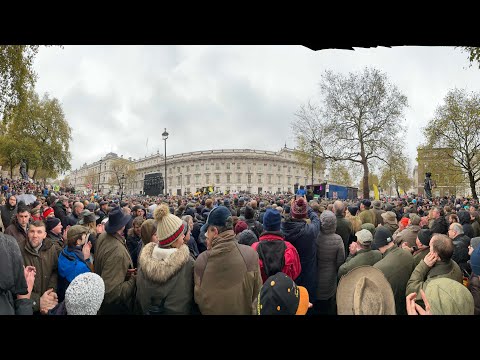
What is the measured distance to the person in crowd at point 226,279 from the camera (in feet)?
8.90

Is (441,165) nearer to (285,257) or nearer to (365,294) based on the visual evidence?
(285,257)

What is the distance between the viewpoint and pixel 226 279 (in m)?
2.76

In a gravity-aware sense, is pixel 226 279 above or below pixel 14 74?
below

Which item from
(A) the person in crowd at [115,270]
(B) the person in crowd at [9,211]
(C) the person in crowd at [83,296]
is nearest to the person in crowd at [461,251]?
(A) the person in crowd at [115,270]

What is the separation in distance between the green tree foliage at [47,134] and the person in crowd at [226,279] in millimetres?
46416

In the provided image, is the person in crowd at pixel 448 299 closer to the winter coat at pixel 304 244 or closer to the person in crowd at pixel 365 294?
the person in crowd at pixel 365 294

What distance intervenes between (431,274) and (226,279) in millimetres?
2081

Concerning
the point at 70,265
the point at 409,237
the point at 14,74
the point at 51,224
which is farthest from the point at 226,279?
the point at 14,74
